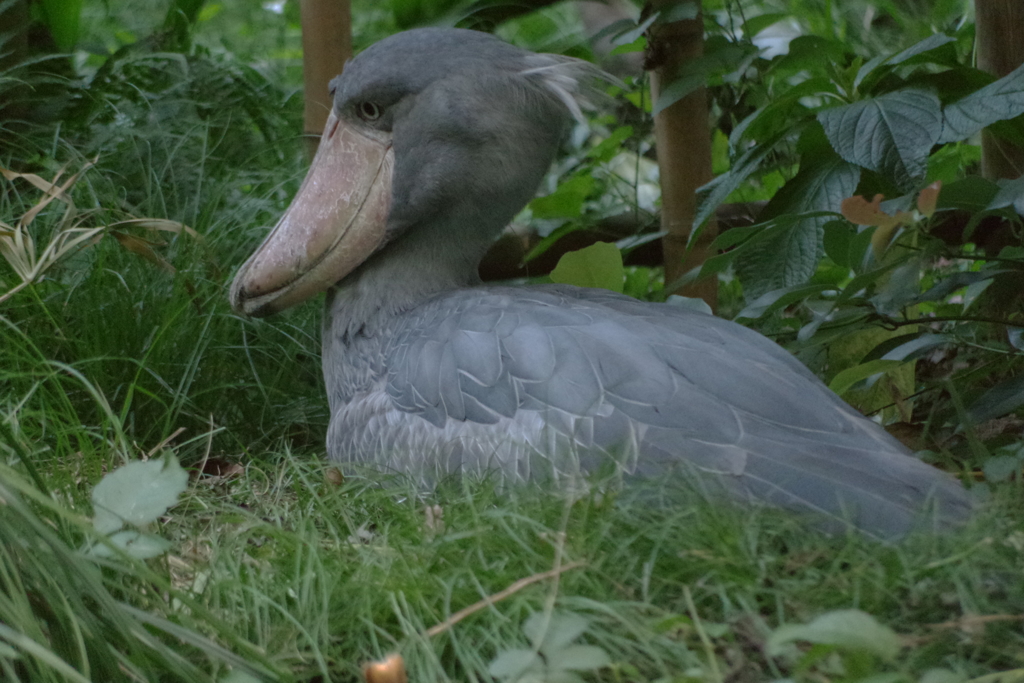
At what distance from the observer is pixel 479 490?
150 cm

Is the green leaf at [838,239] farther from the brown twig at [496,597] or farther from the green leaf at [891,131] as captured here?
the brown twig at [496,597]

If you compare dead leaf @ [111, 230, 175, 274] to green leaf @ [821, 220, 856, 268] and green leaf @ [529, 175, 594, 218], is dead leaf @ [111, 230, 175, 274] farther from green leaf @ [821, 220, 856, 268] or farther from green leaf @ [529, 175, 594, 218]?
green leaf @ [821, 220, 856, 268]

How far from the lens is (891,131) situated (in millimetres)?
1758

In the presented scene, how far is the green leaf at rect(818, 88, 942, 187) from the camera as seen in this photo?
5.62 feet

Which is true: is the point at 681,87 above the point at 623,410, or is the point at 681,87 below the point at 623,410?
above

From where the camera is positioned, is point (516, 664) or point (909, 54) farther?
point (909, 54)

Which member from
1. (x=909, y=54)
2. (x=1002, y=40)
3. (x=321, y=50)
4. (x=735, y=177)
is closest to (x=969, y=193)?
(x=909, y=54)

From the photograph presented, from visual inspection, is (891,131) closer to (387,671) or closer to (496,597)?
(496,597)

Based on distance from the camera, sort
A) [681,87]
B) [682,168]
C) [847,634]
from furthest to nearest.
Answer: [682,168] → [681,87] → [847,634]

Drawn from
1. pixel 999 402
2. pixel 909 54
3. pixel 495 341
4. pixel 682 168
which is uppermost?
pixel 909 54

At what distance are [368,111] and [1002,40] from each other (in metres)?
1.20

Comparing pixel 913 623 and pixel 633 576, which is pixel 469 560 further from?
pixel 913 623

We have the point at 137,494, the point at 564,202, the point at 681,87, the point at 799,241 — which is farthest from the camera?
the point at 564,202

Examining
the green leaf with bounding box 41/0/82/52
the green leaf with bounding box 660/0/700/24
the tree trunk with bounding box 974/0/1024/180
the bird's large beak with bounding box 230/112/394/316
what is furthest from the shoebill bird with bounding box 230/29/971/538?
the green leaf with bounding box 41/0/82/52
